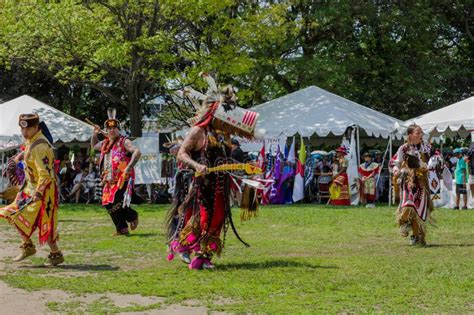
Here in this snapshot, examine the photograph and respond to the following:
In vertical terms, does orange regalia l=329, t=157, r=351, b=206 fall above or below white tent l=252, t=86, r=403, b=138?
below

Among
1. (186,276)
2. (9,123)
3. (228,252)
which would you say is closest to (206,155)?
(186,276)

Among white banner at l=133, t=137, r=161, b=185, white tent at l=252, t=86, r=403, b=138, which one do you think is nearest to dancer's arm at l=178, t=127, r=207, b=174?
white tent at l=252, t=86, r=403, b=138

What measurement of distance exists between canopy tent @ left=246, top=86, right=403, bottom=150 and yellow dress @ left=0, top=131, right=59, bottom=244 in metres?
12.8

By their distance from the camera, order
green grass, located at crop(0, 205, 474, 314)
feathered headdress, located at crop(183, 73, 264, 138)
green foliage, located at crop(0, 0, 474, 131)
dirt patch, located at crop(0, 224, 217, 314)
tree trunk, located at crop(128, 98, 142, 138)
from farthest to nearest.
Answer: tree trunk, located at crop(128, 98, 142, 138) → green foliage, located at crop(0, 0, 474, 131) → feathered headdress, located at crop(183, 73, 264, 138) → green grass, located at crop(0, 205, 474, 314) → dirt patch, located at crop(0, 224, 217, 314)

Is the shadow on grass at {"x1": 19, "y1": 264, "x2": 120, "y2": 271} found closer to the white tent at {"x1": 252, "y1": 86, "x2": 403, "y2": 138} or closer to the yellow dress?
the yellow dress

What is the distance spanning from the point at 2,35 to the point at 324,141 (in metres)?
11.8

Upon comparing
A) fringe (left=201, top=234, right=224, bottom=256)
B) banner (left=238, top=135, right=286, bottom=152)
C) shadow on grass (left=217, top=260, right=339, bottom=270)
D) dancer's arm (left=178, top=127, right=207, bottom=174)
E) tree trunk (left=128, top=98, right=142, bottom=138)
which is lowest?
shadow on grass (left=217, top=260, right=339, bottom=270)

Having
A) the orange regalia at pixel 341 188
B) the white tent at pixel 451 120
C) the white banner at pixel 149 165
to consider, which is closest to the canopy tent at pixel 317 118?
the white tent at pixel 451 120

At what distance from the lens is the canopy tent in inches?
840

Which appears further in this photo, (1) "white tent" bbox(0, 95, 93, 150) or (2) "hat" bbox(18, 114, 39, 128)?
(1) "white tent" bbox(0, 95, 93, 150)

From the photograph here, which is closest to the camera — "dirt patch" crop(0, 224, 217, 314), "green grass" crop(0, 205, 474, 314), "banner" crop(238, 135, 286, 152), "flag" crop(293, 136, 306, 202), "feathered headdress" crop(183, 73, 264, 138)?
"dirt patch" crop(0, 224, 217, 314)

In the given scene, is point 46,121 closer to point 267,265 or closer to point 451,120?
point 451,120

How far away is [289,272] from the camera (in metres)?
7.70

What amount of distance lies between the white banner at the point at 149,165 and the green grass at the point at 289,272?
27.4 feet
